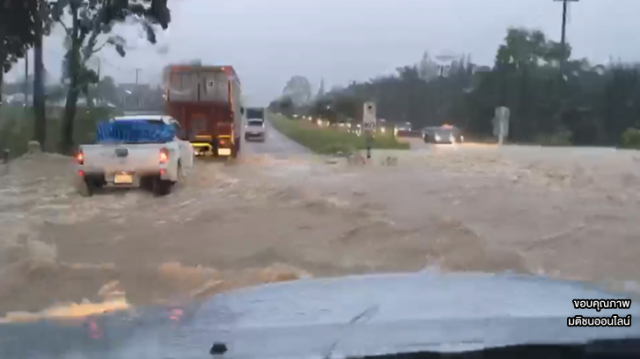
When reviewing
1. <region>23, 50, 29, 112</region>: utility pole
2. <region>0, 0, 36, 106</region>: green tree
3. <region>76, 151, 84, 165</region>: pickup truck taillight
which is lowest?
<region>76, 151, 84, 165</region>: pickup truck taillight

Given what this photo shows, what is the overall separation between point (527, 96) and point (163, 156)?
1423 inches

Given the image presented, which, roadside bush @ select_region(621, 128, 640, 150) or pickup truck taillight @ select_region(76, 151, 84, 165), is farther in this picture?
roadside bush @ select_region(621, 128, 640, 150)

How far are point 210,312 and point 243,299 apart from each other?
1.07ft

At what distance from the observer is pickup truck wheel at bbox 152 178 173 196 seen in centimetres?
1689

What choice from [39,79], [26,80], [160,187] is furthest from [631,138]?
[160,187]

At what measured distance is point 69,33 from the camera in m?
29.1

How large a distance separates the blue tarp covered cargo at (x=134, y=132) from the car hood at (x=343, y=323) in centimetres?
1360

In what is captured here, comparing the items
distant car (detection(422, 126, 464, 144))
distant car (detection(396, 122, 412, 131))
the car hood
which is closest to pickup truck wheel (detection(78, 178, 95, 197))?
the car hood

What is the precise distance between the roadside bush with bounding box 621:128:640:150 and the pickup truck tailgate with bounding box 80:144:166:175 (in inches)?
1175

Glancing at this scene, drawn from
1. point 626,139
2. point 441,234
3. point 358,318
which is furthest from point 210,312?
point 626,139

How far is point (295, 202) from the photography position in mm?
15852

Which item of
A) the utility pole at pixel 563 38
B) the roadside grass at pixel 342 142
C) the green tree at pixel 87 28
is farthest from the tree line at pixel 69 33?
the utility pole at pixel 563 38

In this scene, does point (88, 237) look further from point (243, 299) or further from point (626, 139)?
point (626, 139)

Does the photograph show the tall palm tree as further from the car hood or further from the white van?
the car hood
